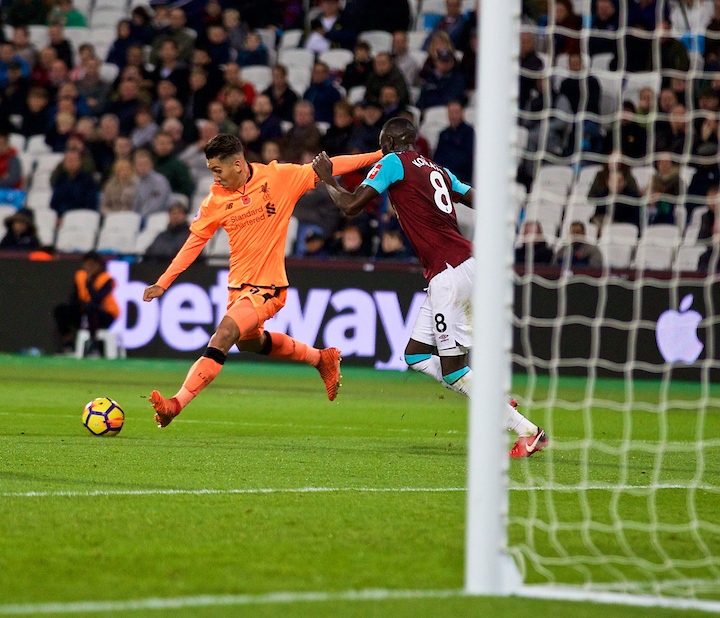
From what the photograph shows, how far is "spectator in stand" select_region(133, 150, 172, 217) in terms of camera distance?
52.1ft

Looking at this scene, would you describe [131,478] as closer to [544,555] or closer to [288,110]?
[544,555]

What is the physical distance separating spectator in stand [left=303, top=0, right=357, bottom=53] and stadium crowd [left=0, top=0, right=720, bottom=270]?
0.03 metres

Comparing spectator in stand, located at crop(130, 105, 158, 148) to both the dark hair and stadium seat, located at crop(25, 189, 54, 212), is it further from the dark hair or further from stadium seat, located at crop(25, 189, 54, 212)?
the dark hair

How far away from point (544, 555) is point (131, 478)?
246 centimetres

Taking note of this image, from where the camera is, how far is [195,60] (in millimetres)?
17438

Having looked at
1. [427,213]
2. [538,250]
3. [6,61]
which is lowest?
[538,250]

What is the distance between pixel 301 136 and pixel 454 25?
10.2ft

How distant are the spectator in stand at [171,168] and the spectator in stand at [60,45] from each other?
350cm

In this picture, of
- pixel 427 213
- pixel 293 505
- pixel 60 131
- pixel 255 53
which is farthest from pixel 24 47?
pixel 293 505

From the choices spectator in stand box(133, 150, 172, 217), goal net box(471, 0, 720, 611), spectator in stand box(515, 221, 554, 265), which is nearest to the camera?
goal net box(471, 0, 720, 611)

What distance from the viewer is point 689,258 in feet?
41.6

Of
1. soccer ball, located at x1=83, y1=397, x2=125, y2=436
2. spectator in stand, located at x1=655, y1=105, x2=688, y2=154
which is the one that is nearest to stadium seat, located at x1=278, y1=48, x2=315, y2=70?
spectator in stand, located at x1=655, y1=105, x2=688, y2=154

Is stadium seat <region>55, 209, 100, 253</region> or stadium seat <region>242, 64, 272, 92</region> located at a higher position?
stadium seat <region>242, 64, 272, 92</region>

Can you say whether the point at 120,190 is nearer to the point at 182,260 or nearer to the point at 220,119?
the point at 220,119
